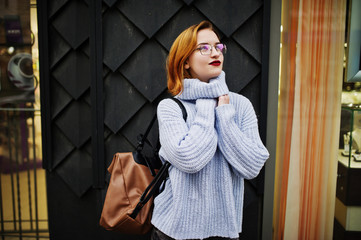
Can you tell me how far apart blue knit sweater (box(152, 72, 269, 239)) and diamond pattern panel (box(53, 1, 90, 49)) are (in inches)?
48.4

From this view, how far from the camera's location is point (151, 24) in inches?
93.2

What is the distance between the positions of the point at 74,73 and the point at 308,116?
1921 millimetres

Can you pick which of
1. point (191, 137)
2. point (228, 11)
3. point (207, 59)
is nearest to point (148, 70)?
point (228, 11)

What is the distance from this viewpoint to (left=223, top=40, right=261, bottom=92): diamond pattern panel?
94.0 inches

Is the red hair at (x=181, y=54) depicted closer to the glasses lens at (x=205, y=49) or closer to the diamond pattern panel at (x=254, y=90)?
the glasses lens at (x=205, y=49)

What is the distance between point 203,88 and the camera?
161 cm

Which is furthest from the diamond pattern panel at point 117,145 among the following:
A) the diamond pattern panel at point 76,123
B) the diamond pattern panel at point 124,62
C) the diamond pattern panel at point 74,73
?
the diamond pattern panel at point 74,73

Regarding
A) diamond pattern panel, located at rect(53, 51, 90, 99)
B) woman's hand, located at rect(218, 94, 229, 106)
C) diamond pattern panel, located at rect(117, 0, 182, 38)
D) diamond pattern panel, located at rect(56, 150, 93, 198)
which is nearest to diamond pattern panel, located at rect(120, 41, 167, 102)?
diamond pattern panel, located at rect(117, 0, 182, 38)

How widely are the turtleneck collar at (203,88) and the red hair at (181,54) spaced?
5cm

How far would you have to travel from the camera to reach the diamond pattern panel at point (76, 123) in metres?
2.57

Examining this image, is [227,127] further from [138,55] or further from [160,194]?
[138,55]

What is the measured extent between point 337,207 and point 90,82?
7.40ft

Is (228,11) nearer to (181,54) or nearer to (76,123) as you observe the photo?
(181,54)

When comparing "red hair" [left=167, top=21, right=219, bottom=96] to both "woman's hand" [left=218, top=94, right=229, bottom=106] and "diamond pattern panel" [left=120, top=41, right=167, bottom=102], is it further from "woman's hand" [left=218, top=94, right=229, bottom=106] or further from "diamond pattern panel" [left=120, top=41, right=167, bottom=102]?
"diamond pattern panel" [left=120, top=41, right=167, bottom=102]
